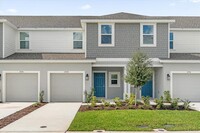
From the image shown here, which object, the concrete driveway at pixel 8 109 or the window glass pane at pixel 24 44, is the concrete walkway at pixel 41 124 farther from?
the window glass pane at pixel 24 44

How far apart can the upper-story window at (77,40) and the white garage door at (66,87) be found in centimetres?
399

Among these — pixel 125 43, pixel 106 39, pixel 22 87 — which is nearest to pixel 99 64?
pixel 106 39

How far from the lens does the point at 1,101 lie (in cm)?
1761

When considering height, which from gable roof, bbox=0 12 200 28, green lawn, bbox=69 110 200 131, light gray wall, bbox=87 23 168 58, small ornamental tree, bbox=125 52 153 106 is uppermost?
gable roof, bbox=0 12 200 28

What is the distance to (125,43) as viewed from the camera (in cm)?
1830

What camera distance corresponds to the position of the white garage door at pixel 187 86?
59.1ft

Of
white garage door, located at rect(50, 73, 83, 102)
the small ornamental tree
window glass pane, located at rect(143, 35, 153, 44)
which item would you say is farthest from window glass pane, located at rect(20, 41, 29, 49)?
the small ornamental tree

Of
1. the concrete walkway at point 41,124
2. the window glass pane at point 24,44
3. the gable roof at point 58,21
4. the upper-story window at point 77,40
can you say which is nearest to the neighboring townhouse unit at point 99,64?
the window glass pane at point 24,44

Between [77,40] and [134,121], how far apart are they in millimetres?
12595

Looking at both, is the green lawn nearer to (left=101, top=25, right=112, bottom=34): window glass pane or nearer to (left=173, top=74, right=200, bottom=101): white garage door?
(left=173, top=74, right=200, bottom=101): white garage door

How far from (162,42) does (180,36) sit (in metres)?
4.18

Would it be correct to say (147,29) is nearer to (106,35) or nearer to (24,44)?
(106,35)

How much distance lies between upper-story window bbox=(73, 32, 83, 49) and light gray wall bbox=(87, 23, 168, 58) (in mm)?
3154

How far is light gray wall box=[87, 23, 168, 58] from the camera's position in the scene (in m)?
18.2
